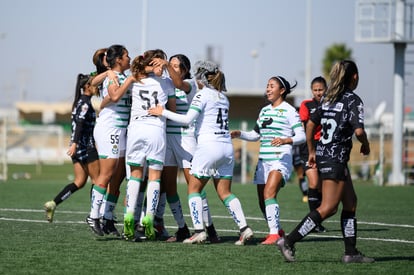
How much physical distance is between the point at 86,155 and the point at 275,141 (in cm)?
348

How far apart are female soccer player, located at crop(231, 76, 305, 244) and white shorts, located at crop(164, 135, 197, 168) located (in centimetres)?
54

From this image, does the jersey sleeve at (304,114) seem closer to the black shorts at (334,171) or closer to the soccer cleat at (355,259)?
the black shorts at (334,171)

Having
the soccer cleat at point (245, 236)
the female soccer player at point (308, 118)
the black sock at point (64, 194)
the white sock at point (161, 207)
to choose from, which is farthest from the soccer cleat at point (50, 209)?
the female soccer player at point (308, 118)

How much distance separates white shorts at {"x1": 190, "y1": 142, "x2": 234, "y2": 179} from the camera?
9.69 m

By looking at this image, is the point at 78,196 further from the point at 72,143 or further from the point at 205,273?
the point at 205,273

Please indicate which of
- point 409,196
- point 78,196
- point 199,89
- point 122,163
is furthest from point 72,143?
point 409,196

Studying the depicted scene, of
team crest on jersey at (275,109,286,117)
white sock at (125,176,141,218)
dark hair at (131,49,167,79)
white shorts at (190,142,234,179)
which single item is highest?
dark hair at (131,49,167,79)

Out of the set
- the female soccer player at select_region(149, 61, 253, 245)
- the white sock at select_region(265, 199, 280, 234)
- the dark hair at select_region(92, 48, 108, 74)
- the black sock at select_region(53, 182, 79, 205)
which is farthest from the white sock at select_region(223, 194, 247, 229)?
the black sock at select_region(53, 182, 79, 205)

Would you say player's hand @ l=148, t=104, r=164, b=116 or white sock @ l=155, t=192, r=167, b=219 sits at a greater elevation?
player's hand @ l=148, t=104, r=164, b=116

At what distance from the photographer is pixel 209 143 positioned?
9711 mm

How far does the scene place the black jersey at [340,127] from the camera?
8.45m

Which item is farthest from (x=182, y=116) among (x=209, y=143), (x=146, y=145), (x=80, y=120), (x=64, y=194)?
(x=64, y=194)

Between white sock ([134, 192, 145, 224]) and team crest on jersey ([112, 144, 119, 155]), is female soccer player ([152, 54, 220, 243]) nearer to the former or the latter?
white sock ([134, 192, 145, 224])

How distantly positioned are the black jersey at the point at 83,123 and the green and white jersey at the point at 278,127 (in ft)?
9.11
